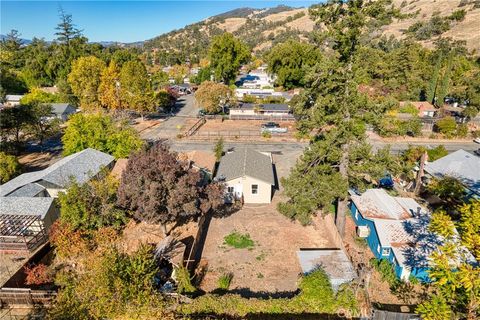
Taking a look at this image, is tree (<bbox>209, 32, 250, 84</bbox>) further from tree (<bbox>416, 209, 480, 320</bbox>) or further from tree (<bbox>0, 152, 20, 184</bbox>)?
tree (<bbox>416, 209, 480, 320</bbox>)

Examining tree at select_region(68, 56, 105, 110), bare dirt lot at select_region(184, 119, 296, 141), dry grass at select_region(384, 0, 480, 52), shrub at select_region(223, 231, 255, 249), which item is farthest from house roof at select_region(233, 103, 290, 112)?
dry grass at select_region(384, 0, 480, 52)

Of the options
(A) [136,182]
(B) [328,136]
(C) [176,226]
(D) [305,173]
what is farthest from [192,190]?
(B) [328,136]

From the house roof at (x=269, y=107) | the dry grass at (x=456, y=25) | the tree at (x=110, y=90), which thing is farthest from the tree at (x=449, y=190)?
the dry grass at (x=456, y=25)

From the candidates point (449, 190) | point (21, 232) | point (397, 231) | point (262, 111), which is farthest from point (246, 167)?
point (262, 111)

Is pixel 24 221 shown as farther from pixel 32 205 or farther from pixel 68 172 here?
pixel 68 172

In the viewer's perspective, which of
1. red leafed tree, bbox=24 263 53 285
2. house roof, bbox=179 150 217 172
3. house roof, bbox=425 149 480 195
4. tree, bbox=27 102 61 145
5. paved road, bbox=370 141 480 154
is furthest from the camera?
paved road, bbox=370 141 480 154

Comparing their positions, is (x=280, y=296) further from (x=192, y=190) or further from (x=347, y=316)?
(x=192, y=190)

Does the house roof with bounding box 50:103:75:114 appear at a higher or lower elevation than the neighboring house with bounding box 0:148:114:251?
higher
